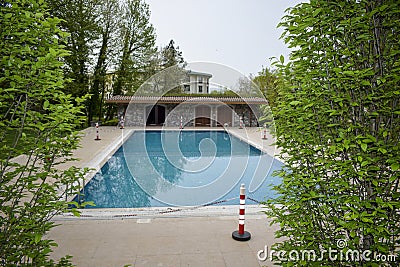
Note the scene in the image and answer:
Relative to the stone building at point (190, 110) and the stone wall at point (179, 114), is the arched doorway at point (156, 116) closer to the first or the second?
the stone building at point (190, 110)

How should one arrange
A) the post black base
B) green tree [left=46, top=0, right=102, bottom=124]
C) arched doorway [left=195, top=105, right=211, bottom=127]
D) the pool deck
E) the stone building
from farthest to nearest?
arched doorway [left=195, top=105, right=211, bottom=127], the stone building, green tree [left=46, top=0, right=102, bottom=124], the post black base, the pool deck

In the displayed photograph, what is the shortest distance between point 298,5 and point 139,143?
42.8ft

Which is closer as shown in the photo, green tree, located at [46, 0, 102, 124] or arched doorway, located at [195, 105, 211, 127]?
green tree, located at [46, 0, 102, 124]

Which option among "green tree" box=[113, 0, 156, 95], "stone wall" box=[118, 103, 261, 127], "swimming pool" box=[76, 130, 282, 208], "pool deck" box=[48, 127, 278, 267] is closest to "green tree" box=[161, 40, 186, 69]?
"green tree" box=[113, 0, 156, 95]

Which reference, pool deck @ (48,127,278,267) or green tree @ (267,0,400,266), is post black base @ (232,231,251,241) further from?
green tree @ (267,0,400,266)

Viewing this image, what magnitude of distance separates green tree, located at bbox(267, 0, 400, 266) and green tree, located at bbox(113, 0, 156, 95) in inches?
785

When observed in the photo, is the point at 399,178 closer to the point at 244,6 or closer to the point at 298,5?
the point at 298,5

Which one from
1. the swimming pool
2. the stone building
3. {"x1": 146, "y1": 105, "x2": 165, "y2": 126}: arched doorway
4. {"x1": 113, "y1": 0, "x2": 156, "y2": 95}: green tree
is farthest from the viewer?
{"x1": 146, "y1": 105, "x2": 165, "y2": 126}: arched doorway

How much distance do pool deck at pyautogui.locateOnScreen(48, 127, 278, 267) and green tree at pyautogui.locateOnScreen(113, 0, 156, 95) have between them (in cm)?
1735

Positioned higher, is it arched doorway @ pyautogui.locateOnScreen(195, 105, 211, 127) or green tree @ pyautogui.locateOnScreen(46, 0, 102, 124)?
green tree @ pyautogui.locateOnScreen(46, 0, 102, 124)

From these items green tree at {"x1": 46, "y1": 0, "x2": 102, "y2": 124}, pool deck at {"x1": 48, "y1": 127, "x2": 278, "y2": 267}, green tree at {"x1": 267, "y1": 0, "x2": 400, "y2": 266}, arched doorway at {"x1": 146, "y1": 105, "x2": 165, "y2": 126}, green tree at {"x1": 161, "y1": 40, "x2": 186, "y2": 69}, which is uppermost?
green tree at {"x1": 161, "y1": 40, "x2": 186, "y2": 69}

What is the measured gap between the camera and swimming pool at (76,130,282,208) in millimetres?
6832

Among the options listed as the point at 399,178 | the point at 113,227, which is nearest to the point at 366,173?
the point at 399,178

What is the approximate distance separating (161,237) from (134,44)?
790 inches
